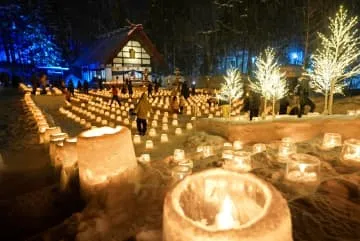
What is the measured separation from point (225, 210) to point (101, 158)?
2518mm

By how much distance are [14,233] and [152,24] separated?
37.7 m

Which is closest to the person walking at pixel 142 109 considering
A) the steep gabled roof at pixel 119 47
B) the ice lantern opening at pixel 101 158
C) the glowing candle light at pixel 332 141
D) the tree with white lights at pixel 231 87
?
the tree with white lights at pixel 231 87

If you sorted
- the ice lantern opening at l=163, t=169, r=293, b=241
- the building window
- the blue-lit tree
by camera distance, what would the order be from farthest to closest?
the blue-lit tree, the building window, the ice lantern opening at l=163, t=169, r=293, b=241

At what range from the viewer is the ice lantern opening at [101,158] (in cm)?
383

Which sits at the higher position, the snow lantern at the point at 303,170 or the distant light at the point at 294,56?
the distant light at the point at 294,56

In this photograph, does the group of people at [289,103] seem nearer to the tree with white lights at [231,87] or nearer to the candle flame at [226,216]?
the tree with white lights at [231,87]

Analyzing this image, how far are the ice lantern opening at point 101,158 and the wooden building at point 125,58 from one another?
77.7 feet

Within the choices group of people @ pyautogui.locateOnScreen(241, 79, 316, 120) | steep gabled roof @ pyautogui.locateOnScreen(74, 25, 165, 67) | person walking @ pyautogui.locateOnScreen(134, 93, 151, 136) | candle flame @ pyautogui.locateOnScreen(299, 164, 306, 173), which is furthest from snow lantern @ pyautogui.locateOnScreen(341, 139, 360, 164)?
steep gabled roof @ pyautogui.locateOnScreen(74, 25, 165, 67)

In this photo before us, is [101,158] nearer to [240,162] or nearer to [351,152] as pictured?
[240,162]

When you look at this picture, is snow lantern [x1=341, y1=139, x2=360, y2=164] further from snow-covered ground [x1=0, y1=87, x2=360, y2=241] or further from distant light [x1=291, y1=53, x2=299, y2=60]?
distant light [x1=291, y1=53, x2=299, y2=60]

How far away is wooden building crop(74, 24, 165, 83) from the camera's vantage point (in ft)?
89.3

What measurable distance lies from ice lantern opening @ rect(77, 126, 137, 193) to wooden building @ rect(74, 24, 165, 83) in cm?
2367

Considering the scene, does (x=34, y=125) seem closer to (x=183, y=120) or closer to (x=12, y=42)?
(x=183, y=120)

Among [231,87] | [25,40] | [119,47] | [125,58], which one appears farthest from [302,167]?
[25,40]
